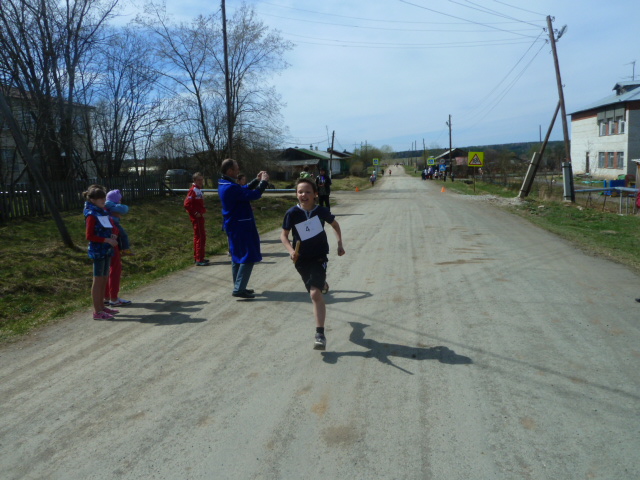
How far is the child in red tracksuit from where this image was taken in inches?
379

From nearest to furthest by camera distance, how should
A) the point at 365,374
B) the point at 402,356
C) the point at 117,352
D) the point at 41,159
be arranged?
the point at 365,374 → the point at 402,356 → the point at 117,352 → the point at 41,159

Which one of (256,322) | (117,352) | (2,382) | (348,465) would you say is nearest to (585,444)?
(348,465)

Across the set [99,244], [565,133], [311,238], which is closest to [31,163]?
[99,244]

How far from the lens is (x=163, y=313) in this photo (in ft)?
21.3

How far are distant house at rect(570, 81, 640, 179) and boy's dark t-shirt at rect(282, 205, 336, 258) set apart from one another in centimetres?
5402

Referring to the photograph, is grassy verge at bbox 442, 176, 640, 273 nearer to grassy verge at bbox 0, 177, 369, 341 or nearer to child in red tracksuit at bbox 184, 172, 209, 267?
child in red tracksuit at bbox 184, 172, 209, 267

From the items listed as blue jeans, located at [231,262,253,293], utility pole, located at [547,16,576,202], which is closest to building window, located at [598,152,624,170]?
utility pole, located at [547,16,576,202]

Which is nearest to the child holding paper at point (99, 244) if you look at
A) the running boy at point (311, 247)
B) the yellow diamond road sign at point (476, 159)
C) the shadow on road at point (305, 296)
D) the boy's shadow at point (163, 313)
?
the boy's shadow at point (163, 313)

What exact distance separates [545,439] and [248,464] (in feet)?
6.18

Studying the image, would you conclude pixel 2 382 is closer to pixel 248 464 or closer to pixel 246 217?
pixel 248 464

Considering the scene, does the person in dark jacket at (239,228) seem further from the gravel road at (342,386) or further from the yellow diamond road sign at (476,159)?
the yellow diamond road sign at (476,159)

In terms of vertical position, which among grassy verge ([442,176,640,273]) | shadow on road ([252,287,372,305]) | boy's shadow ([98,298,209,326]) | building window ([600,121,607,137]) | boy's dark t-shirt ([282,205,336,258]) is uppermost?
building window ([600,121,607,137])

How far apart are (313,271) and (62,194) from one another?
14900 millimetres

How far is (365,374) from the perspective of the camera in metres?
4.37
